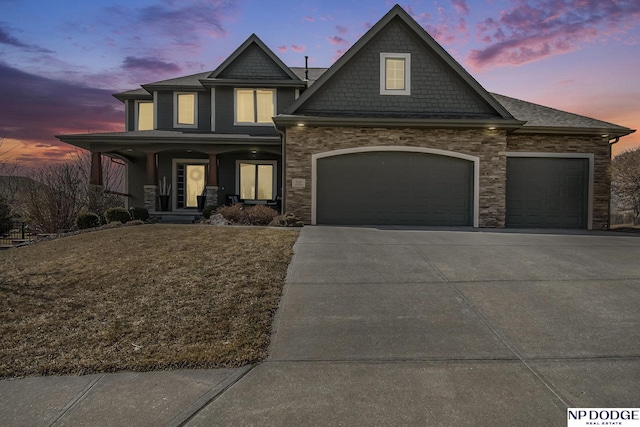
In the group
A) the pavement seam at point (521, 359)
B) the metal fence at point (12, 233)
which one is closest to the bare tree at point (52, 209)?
the metal fence at point (12, 233)

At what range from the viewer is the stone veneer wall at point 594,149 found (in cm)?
1470

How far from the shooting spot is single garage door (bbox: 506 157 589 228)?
14.7 metres

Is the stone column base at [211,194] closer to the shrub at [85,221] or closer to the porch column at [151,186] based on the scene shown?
the porch column at [151,186]

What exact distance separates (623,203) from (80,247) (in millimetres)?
20076

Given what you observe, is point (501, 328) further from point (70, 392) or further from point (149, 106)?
point (149, 106)

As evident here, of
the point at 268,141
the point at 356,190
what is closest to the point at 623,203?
the point at 356,190

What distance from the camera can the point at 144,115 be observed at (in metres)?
20.8

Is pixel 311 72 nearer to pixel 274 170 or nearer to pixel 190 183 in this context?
pixel 274 170

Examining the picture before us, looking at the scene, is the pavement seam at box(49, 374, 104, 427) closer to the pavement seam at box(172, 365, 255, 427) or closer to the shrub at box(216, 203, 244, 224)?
the pavement seam at box(172, 365, 255, 427)

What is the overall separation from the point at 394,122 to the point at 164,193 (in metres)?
11.5

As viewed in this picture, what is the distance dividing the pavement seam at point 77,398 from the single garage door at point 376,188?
10.4 meters

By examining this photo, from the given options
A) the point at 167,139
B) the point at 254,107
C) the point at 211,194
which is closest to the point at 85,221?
the point at 167,139

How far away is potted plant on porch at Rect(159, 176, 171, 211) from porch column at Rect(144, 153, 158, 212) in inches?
24.4

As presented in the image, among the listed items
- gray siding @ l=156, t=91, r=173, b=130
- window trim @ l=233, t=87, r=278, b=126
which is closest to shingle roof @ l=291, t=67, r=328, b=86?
window trim @ l=233, t=87, r=278, b=126
